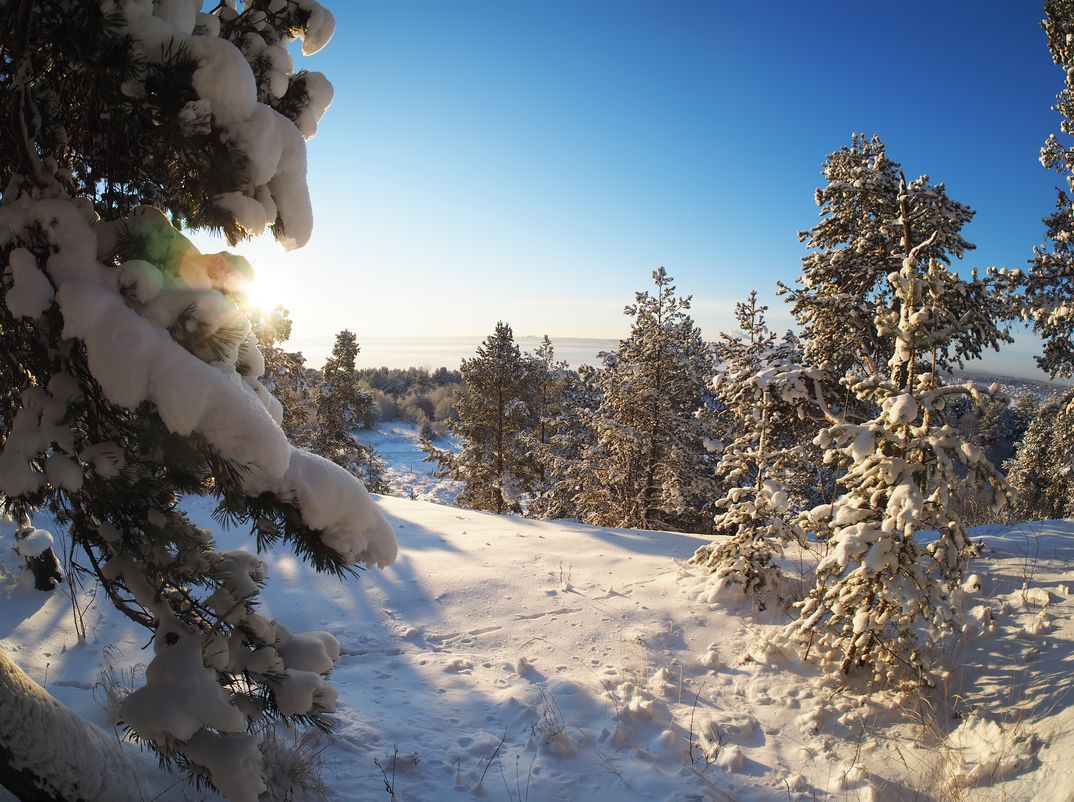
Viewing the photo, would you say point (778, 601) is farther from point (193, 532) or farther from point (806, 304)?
point (193, 532)

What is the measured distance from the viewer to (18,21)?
154 centimetres

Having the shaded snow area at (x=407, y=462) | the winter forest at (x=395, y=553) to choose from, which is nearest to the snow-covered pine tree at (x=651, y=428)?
the winter forest at (x=395, y=553)

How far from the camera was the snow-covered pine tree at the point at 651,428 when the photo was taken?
15.1 meters

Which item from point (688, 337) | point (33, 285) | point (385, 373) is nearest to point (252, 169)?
point (33, 285)

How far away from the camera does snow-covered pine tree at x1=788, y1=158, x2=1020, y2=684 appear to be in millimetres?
3773

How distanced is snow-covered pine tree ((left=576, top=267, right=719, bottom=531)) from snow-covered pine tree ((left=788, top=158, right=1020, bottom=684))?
10346 mm

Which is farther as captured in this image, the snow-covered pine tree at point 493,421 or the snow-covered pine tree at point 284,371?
the snow-covered pine tree at point 493,421

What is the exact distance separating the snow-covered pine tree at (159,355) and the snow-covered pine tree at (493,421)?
17.0 meters

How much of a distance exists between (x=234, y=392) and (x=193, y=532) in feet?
3.21

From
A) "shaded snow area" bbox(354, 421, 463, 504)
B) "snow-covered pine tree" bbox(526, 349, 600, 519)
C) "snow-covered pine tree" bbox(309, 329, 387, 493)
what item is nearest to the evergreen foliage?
"snow-covered pine tree" bbox(526, 349, 600, 519)

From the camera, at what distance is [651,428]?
50.2 ft

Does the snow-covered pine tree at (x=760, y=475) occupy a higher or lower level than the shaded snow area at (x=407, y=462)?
higher

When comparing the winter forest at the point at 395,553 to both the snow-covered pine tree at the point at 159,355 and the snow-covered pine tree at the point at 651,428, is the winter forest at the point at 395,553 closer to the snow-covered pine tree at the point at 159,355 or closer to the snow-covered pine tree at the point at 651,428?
the snow-covered pine tree at the point at 159,355

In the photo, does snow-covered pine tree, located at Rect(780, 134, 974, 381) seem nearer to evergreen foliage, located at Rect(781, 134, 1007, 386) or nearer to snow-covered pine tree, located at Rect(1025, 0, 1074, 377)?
evergreen foliage, located at Rect(781, 134, 1007, 386)
